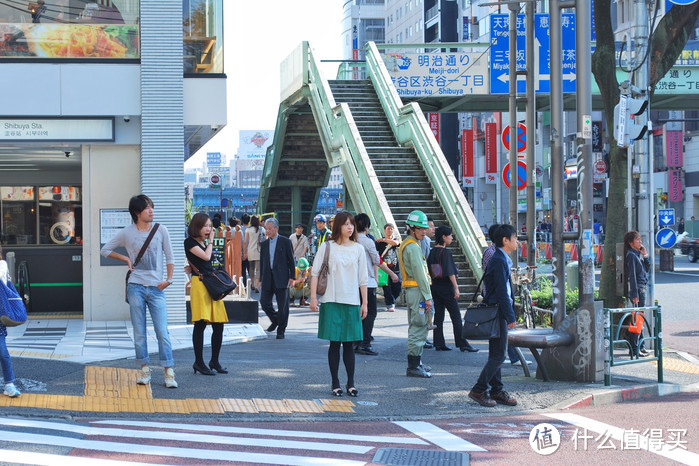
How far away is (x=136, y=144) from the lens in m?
15.6

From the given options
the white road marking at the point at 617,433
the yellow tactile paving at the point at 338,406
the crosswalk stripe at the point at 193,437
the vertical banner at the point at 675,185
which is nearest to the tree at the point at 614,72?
the white road marking at the point at 617,433

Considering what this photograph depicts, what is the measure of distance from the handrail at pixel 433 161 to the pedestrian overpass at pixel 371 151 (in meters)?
0.02

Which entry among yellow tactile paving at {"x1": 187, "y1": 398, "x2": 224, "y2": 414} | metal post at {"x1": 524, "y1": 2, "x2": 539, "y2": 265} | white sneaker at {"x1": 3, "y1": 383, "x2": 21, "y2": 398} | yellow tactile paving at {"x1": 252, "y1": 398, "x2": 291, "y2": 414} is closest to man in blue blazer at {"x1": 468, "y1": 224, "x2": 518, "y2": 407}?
yellow tactile paving at {"x1": 252, "y1": 398, "x2": 291, "y2": 414}

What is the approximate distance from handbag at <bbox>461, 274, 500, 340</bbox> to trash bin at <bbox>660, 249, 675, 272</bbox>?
84.9ft

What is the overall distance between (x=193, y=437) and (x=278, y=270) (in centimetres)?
701

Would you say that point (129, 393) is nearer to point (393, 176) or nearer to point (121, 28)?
point (121, 28)

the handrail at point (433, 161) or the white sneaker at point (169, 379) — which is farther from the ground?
the handrail at point (433, 161)

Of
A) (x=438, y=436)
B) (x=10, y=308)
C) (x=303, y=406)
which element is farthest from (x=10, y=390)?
(x=438, y=436)

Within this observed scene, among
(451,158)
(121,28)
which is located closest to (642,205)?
(121,28)

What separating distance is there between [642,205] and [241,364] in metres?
5.97

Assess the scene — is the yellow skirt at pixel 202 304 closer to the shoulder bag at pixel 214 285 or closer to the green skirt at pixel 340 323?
the shoulder bag at pixel 214 285

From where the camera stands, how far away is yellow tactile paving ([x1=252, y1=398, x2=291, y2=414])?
8.37 m

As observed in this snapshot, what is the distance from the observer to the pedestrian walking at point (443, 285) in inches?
493

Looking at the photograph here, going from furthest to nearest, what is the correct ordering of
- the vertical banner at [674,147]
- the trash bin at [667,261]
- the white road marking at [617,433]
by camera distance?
the vertical banner at [674,147], the trash bin at [667,261], the white road marking at [617,433]
